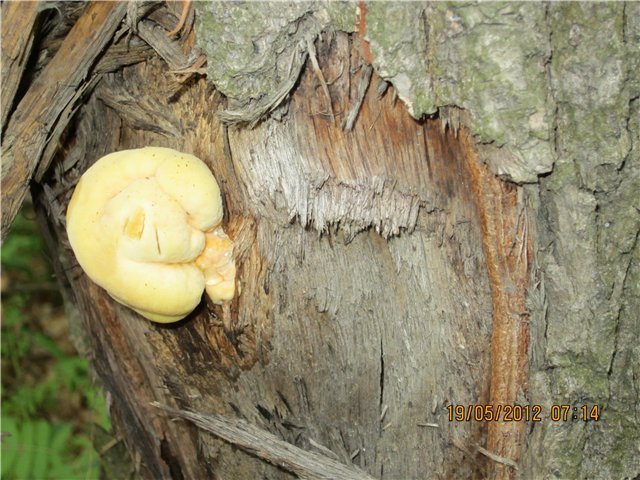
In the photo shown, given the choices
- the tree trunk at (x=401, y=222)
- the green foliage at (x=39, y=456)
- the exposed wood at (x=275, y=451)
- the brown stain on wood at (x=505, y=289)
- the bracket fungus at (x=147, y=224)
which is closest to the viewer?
the tree trunk at (x=401, y=222)

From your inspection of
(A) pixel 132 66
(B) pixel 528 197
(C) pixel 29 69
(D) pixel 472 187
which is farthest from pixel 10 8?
(B) pixel 528 197

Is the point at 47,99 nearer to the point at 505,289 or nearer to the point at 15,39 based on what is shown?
the point at 15,39

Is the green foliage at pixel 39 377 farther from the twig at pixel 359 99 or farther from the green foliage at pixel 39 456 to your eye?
the twig at pixel 359 99

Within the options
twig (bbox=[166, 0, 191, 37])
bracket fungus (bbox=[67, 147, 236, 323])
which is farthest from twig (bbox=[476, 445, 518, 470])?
twig (bbox=[166, 0, 191, 37])

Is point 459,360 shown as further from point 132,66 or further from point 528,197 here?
point 132,66

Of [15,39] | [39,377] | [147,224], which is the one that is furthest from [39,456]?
[15,39]

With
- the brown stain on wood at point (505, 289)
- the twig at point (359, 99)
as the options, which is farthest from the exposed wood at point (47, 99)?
the brown stain on wood at point (505, 289)
